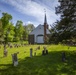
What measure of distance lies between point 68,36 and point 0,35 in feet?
121

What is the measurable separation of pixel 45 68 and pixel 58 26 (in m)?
7.53

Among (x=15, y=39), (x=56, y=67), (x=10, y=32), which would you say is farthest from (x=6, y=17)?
(x=56, y=67)

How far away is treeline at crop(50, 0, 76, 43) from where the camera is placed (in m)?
18.8

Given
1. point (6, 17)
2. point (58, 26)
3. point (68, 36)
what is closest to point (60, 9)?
point (58, 26)

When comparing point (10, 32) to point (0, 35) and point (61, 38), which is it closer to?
point (0, 35)

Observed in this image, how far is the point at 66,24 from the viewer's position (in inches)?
756

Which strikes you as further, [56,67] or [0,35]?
[0,35]

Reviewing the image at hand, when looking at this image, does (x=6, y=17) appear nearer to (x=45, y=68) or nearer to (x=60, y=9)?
(x=60, y=9)

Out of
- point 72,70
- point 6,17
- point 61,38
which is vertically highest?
point 6,17

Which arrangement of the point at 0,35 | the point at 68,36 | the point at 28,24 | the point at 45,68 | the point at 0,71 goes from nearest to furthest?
the point at 0,71 < the point at 45,68 < the point at 68,36 < the point at 0,35 < the point at 28,24

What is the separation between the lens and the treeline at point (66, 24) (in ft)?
61.7

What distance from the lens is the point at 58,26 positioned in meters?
19.3

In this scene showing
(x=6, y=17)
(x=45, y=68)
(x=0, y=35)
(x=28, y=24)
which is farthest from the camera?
(x=28, y=24)

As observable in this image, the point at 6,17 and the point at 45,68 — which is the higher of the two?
the point at 6,17
